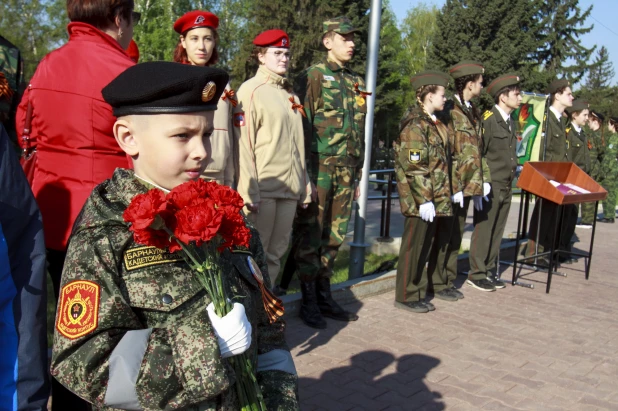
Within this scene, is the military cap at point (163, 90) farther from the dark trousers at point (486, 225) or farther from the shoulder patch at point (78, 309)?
the dark trousers at point (486, 225)

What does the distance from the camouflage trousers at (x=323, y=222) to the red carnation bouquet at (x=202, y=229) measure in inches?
142

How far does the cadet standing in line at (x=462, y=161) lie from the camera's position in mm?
6340

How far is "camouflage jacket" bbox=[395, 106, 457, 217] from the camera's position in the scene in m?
5.73

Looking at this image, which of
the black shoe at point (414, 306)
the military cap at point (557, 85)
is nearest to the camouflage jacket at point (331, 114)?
the black shoe at point (414, 306)

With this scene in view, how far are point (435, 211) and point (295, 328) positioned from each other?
168 cm

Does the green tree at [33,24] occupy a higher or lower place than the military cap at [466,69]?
higher

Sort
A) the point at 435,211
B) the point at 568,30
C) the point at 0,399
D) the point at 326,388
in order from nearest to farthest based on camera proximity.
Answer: the point at 0,399 → the point at 326,388 → the point at 435,211 → the point at 568,30

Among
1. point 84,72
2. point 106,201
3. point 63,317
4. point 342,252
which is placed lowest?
point 342,252

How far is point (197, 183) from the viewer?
1.67 meters

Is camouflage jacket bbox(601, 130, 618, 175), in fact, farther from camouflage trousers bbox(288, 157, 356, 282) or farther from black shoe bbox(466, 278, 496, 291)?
camouflage trousers bbox(288, 157, 356, 282)

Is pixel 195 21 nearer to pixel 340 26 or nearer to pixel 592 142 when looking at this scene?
pixel 340 26

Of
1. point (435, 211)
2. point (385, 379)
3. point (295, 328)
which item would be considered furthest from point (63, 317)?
point (435, 211)

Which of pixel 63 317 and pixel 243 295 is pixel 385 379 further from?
pixel 63 317

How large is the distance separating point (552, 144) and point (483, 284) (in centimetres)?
321
